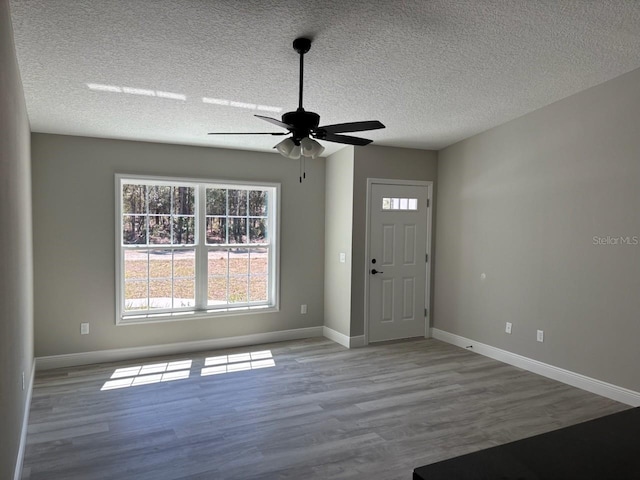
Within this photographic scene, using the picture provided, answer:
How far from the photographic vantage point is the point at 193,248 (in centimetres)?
508

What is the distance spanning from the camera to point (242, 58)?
2957 millimetres

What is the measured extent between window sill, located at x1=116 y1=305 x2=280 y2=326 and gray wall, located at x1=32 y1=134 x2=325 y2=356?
0.06 m

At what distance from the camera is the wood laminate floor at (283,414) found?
105 inches

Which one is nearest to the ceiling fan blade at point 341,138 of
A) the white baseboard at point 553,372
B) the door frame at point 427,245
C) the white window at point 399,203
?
the door frame at point 427,245

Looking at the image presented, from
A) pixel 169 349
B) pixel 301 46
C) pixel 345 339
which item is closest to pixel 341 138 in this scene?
pixel 301 46

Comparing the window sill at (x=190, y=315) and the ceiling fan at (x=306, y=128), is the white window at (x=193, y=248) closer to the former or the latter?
the window sill at (x=190, y=315)

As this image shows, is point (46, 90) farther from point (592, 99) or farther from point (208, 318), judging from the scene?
point (592, 99)

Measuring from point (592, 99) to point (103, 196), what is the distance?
4932mm

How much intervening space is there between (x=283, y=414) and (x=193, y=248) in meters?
2.46

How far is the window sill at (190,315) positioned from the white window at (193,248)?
0.04 ft

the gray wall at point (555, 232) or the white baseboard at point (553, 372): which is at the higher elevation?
the gray wall at point (555, 232)

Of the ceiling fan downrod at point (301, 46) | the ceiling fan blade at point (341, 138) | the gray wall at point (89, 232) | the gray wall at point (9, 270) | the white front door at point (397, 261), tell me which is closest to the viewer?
the gray wall at point (9, 270)

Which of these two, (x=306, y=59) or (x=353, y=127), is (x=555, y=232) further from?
(x=306, y=59)

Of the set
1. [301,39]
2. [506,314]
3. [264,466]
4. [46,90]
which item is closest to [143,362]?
[264,466]
